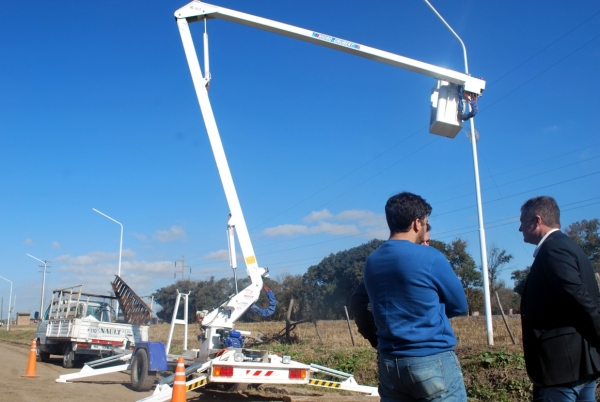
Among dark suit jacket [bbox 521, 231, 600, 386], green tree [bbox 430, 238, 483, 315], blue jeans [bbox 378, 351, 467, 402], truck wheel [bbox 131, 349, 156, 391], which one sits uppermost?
green tree [bbox 430, 238, 483, 315]

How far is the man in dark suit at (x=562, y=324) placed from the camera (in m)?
3.15

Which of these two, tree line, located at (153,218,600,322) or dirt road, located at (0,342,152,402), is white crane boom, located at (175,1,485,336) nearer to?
dirt road, located at (0,342,152,402)

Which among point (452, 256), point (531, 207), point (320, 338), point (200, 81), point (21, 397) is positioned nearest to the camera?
point (531, 207)

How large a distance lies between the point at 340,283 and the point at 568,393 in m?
46.8

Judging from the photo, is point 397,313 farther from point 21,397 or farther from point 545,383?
point 21,397

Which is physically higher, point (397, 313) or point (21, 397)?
point (397, 313)

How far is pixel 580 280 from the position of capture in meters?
3.20

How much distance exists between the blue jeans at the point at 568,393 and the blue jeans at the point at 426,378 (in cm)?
71

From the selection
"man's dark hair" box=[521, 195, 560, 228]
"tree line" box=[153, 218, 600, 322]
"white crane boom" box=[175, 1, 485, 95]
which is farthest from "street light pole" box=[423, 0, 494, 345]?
"tree line" box=[153, 218, 600, 322]

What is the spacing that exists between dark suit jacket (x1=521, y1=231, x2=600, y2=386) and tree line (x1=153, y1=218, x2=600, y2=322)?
3150 cm

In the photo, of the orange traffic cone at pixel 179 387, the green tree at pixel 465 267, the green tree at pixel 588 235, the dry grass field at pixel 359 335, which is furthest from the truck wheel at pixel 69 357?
the green tree at pixel 588 235

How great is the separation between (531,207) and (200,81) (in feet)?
30.7

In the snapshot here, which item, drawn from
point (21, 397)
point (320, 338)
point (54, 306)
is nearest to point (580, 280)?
point (21, 397)

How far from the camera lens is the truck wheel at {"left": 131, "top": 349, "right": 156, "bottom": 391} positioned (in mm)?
10398
